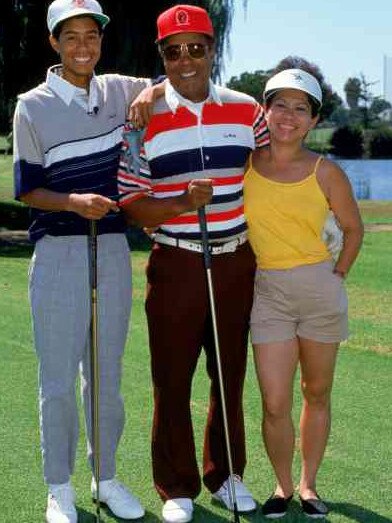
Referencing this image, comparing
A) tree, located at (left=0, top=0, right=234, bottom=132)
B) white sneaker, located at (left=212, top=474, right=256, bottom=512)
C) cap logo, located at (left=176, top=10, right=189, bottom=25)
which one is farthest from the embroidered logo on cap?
tree, located at (left=0, top=0, right=234, bottom=132)

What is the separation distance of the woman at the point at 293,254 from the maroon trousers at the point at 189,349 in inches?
4.3

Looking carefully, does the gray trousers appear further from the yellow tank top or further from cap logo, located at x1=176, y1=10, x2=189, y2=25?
cap logo, located at x1=176, y1=10, x2=189, y2=25

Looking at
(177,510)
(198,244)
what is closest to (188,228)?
(198,244)

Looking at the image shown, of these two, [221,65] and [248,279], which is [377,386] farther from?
[221,65]

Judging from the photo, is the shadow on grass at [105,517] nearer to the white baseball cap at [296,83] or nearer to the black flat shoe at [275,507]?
the black flat shoe at [275,507]

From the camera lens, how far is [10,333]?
27.2 feet

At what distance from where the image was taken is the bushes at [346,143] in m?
77.3

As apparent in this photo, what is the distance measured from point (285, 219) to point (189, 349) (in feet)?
2.21

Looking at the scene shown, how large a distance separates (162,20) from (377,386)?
3318mm

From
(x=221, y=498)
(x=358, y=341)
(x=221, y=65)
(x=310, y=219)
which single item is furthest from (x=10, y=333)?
(x=221, y=65)

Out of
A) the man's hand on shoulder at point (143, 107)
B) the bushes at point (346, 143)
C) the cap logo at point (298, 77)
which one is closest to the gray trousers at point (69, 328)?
the man's hand on shoulder at point (143, 107)

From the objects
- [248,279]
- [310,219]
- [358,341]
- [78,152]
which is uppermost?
[78,152]

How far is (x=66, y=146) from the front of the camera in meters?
3.94

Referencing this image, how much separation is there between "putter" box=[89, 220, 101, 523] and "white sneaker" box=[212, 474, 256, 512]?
21.5 inches
